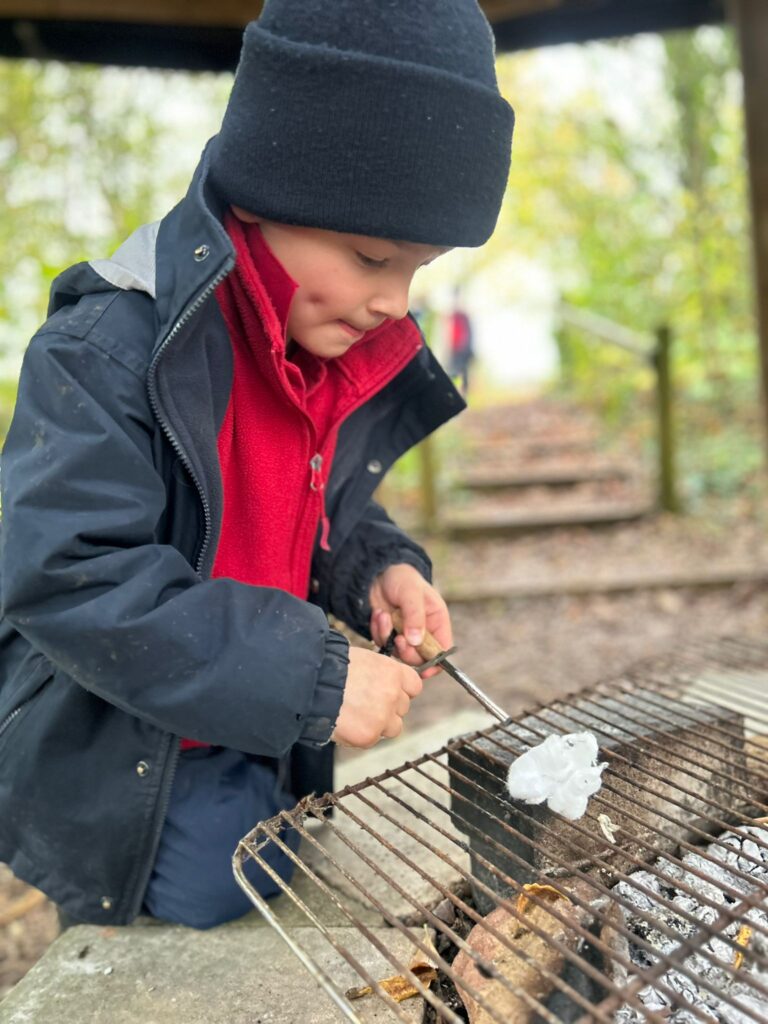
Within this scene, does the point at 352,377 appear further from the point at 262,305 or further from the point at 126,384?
the point at 126,384

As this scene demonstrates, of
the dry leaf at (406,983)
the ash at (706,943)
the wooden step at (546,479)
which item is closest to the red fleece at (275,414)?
the dry leaf at (406,983)

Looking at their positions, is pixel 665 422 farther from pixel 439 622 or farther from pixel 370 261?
pixel 370 261

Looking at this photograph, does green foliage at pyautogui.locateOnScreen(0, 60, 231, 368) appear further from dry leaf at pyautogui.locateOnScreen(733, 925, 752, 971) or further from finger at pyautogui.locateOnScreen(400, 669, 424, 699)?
dry leaf at pyautogui.locateOnScreen(733, 925, 752, 971)

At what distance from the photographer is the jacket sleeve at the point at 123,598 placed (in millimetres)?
1249

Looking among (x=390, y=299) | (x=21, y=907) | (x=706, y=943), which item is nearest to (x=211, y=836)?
(x=706, y=943)


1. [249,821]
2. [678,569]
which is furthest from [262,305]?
[678,569]

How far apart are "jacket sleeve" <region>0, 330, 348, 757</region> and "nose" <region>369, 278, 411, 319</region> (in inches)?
16.2

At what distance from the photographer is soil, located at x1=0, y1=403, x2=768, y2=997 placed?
3.78 metres

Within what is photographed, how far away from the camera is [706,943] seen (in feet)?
4.21

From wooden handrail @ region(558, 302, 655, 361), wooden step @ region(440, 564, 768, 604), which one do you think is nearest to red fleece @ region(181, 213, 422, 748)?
wooden step @ region(440, 564, 768, 604)

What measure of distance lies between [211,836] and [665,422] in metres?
5.29

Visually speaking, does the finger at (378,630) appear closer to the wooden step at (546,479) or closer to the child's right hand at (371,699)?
the child's right hand at (371,699)

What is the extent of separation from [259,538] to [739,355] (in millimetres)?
8505

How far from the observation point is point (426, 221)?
1.34m
